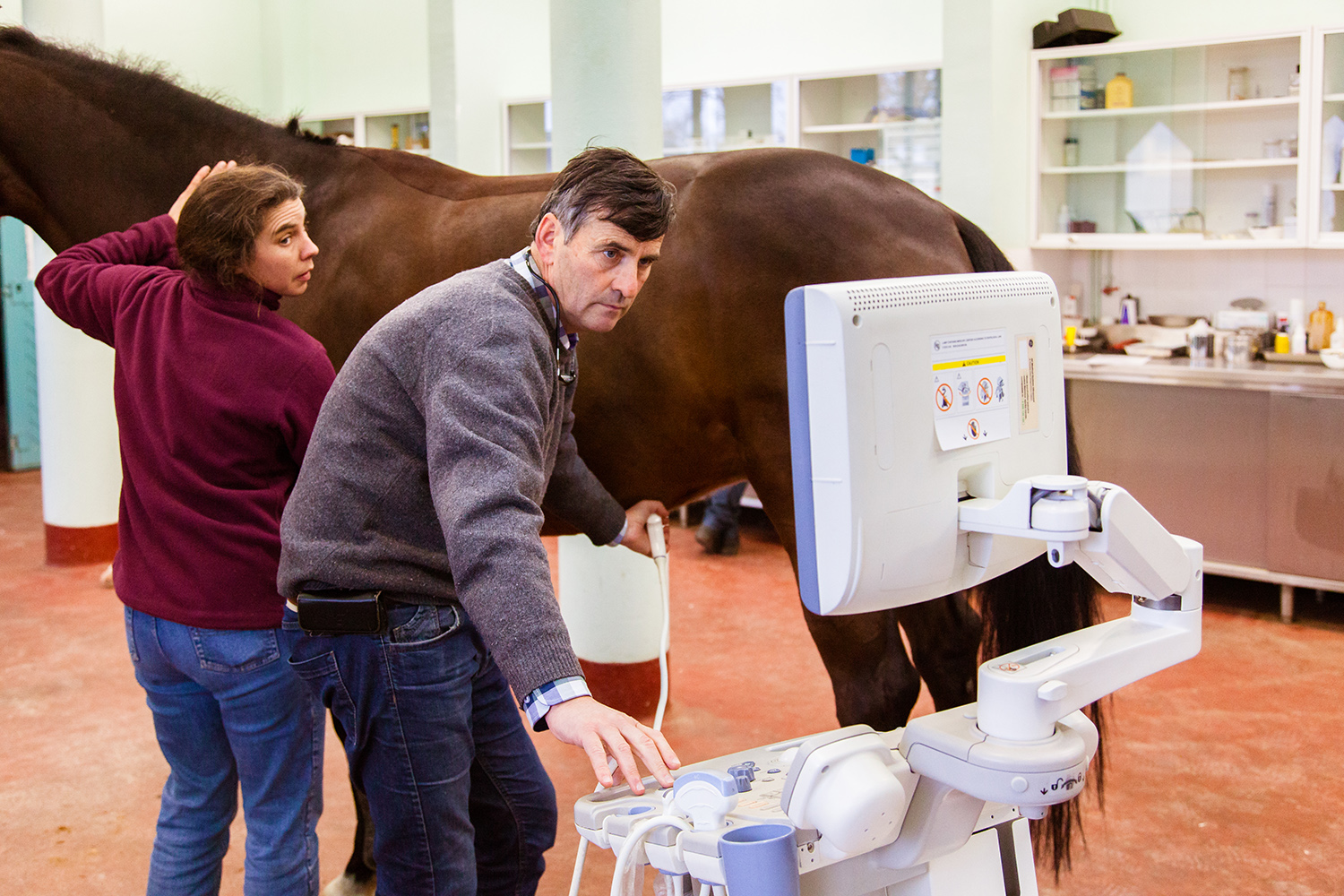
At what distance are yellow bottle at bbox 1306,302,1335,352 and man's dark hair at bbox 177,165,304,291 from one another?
4699 mm

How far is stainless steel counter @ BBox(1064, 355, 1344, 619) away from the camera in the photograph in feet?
14.0

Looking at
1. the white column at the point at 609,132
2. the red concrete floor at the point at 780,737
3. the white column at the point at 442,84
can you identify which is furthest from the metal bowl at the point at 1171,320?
the white column at the point at 442,84

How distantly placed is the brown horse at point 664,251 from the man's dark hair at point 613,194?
94 cm

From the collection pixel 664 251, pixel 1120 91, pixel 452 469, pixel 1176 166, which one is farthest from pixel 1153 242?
pixel 452 469

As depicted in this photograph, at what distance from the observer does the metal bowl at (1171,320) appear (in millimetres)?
5406

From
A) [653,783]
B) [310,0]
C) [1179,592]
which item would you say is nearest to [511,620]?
[653,783]

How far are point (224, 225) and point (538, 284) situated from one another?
52 cm

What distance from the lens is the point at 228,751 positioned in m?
1.89

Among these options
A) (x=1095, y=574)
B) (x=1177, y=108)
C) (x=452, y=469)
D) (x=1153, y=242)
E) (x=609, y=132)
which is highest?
(x=1177, y=108)

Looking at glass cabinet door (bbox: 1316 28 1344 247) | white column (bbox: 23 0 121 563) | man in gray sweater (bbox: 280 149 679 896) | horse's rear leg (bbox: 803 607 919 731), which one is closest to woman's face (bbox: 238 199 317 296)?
man in gray sweater (bbox: 280 149 679 896)

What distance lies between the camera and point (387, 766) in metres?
1.58

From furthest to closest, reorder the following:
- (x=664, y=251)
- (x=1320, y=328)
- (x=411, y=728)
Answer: (x=1320, y=328) < (x=664, y=251) < (x=411, y=728)

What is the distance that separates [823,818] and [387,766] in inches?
27.2

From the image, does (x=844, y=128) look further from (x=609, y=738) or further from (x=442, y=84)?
(x=609, y=738)
